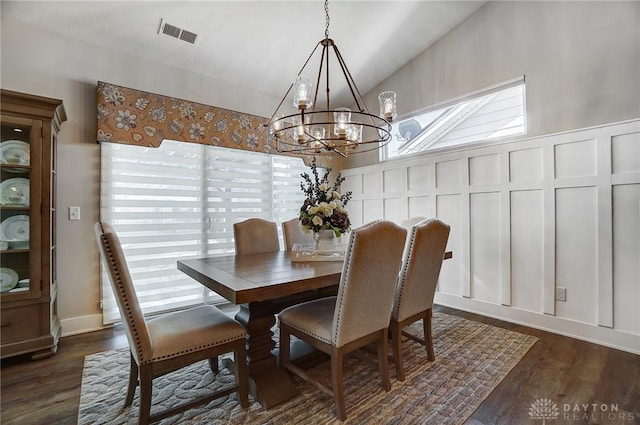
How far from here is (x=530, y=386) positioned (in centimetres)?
188

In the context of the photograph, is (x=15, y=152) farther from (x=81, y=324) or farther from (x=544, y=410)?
(x=544, y=410)

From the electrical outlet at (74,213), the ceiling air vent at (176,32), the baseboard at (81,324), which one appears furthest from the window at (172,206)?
the ceiling air vent at (176,32)

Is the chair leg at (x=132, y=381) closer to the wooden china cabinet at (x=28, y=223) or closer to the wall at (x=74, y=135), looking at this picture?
the wooden china cabinet at (x=28, y=223)

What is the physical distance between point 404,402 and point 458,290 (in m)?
1.99

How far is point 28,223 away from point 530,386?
3635mm

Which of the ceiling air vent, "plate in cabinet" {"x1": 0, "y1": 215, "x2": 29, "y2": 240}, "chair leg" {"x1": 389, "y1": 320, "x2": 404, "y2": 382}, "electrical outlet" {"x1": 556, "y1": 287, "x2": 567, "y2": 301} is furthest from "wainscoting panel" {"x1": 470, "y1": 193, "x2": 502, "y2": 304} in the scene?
"plate in cabinet" {"x1": 0, "y1": 215, "x2": 29, "y2": 240}

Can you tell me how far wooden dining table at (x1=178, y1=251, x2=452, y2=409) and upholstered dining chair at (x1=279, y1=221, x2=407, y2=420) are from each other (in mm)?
158

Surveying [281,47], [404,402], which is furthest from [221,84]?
[404,402]

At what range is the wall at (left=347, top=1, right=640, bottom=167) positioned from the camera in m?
2.38

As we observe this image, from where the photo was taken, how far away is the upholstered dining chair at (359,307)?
5.00 ft

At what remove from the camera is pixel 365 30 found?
10.7 ft

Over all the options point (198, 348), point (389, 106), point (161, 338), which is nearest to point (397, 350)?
point (198, 348)

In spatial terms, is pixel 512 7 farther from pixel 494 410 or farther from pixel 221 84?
pixel 494 410

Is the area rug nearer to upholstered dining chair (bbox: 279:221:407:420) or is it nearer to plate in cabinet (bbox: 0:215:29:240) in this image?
upholstered dining chair (bbox: 279:221:407:420)
